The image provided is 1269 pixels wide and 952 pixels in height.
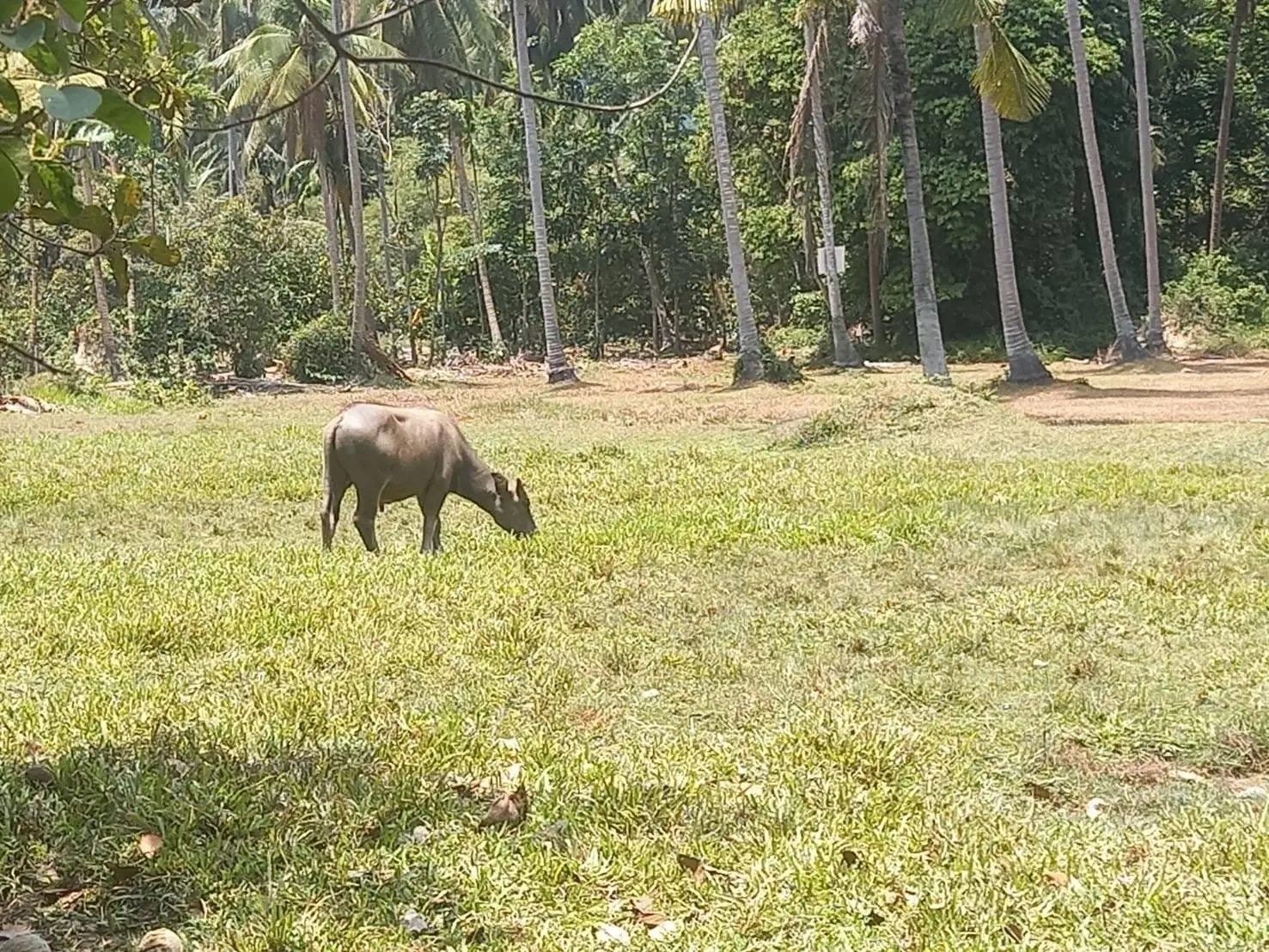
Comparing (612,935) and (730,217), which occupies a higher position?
(730,217)

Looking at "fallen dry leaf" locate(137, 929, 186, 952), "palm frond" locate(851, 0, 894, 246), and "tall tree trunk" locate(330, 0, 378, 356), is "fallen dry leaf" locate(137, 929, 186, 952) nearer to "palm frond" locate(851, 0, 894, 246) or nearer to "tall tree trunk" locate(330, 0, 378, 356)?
"palm frond" locate(851, 0, 894, 246)

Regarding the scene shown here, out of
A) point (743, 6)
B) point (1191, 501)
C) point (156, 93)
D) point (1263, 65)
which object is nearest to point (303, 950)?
point (156, 93)

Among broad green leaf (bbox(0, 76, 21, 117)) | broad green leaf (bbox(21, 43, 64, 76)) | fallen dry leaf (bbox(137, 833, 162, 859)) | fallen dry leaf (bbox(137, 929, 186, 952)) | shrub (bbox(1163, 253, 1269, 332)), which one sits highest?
broad green leaf (bbox(21, 43, 64, 76))

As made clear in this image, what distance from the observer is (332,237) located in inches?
1298

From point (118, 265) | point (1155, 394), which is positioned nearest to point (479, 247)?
point (1155, 394)

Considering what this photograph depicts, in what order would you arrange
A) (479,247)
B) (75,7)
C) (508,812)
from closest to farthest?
(75,7) → (508,812) → (479,247)

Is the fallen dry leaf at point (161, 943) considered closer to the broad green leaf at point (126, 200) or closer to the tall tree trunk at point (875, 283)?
the broad green leaf at point (126, 200)

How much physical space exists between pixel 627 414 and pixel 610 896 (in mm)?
16321

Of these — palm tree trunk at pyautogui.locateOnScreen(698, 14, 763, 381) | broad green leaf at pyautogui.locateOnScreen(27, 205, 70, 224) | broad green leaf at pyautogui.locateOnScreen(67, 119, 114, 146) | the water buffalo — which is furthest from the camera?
palm tree trunk at pyautogui.locateOnScreen(698, 14, 763, 381)

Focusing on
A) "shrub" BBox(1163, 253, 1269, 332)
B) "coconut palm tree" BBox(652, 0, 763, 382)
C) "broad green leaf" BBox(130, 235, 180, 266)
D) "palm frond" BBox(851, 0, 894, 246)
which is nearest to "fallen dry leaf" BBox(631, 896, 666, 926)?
"broad green leaf" BBox(130, 235, 180, 266)

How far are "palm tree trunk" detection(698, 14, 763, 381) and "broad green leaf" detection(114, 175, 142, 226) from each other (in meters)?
20.5

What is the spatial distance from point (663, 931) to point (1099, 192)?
22.9 metres

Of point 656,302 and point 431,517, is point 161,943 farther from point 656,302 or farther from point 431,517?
point 656,302

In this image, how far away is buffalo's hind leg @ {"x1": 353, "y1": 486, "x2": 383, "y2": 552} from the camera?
332 inches
